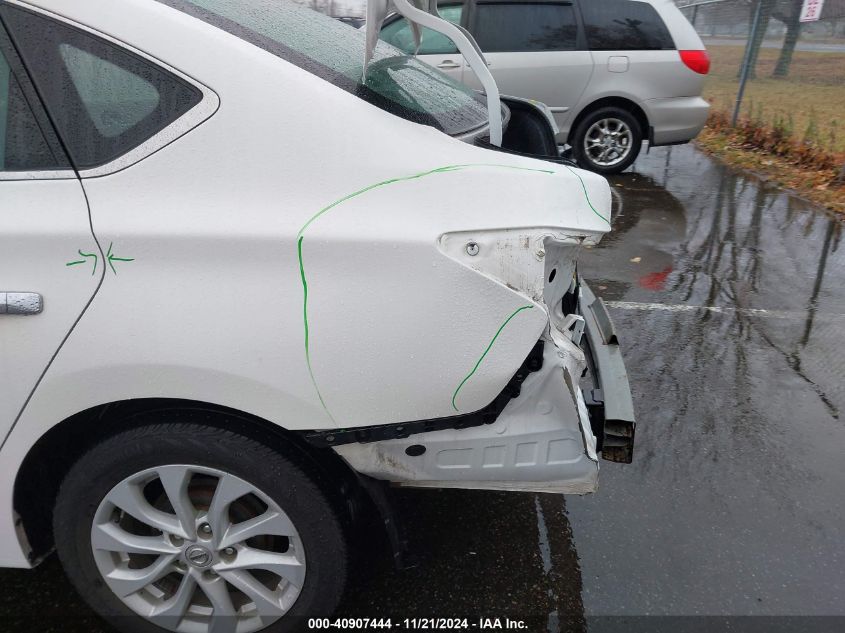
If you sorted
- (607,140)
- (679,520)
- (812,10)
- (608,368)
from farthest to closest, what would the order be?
(812,10) < (607,140) < (679,520) < (608,368)

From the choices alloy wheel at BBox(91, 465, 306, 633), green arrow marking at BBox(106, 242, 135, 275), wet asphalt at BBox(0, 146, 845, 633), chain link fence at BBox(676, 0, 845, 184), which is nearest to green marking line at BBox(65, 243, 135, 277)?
green arrow marking at BBox(106, 242, 135, 275)

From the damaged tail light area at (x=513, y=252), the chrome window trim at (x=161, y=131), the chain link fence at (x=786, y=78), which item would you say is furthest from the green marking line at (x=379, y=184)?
the chain link fence at (x=786, y=78)

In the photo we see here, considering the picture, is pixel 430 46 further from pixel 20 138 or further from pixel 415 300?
pixel 415 300

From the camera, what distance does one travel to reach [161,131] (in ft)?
5.20

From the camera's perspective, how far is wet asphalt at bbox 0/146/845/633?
2107mm

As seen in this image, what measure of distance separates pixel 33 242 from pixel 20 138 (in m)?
0.28

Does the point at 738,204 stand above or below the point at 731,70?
below

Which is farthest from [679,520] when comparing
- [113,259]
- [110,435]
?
[113,259]

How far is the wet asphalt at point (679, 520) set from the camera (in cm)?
211

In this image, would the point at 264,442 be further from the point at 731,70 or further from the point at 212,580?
the point at 731,70

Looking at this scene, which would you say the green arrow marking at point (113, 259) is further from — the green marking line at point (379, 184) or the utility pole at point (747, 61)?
the utility pole at point (747, 61)

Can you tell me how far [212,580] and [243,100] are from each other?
1.30 metres

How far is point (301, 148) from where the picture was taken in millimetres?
1571

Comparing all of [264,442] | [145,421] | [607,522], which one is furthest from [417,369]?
[607,522]
